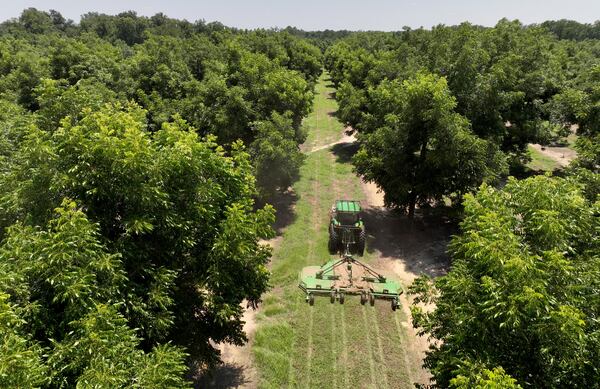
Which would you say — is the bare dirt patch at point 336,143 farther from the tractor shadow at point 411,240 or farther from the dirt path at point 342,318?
the tractor shadow at point 411,240

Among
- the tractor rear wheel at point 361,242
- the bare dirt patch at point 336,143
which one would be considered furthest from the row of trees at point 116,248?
the bare dirt patch at point 336,143

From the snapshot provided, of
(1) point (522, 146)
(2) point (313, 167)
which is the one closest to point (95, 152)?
(2) point (313, 167)

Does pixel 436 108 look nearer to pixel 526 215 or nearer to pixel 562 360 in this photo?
pixel 526 215

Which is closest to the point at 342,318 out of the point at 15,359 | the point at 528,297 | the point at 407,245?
the point at 407,245

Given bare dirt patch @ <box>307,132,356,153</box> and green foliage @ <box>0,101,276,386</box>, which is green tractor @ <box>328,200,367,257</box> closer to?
green foliage @ <box>0,101,276,386</box>

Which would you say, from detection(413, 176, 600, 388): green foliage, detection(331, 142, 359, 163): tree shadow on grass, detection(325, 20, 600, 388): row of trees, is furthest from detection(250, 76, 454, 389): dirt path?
detection(331, 142, 359, 163): tree shadow on grass

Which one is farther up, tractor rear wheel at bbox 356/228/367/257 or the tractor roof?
the tractor roof
